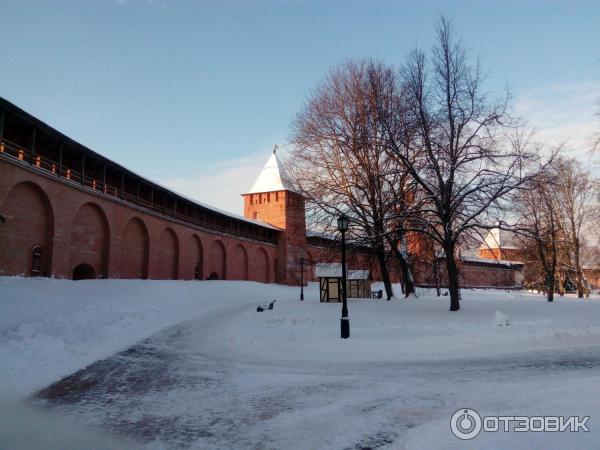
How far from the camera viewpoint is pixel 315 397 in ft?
19.3

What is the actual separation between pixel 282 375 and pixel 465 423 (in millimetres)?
3553

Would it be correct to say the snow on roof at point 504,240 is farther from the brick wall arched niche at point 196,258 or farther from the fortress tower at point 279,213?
the brick wall arched niche at point 196,258

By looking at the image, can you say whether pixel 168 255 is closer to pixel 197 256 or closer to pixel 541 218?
pixel 197 256

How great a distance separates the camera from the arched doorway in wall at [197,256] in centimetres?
3666

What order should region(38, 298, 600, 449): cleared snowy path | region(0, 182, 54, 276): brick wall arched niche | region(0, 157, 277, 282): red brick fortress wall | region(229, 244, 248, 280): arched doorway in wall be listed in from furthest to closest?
region(229, 244, 248, 280): arched doorway in wall < region(0, 157, 277, 282): red brick fortress wall < region(0, 182, 54, 276): brick wall arched niche < region(38, 298, 600, 449): cleared snowy path

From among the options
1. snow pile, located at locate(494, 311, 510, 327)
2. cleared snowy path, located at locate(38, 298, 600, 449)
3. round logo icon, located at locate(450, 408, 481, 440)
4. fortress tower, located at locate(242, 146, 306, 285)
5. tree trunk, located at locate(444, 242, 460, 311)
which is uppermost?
fortress tower, located at locate(242, 146, 306, 285)

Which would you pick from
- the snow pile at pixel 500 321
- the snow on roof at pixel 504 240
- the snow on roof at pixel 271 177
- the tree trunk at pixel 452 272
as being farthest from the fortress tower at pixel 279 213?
the snow pile at pixel 500 321

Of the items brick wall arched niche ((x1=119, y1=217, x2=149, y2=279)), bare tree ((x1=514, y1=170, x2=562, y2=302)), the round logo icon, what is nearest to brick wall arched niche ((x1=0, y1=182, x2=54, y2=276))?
brick wall arched niche ((x1=119, y1=217, x2=149, y2=279))

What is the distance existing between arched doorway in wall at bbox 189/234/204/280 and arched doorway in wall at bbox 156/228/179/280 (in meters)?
2.41

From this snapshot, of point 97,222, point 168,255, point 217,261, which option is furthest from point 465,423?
point 217,261

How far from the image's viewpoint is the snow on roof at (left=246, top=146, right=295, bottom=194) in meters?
52.1

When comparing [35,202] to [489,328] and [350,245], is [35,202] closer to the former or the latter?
[350,245]

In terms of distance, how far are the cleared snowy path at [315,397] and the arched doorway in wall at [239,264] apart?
3358 centimetres

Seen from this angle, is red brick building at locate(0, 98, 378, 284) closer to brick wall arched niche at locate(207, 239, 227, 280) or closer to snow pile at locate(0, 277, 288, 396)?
brick wall arched niche at locate(207, 239, 227, 280)
